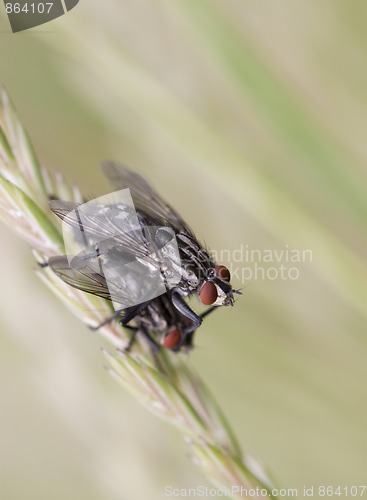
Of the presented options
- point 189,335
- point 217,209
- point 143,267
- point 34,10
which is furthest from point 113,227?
point 34,10

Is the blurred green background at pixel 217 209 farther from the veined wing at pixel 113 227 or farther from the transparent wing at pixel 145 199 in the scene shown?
the veined wing at pixel 113 227

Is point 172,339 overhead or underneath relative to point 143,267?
underneath

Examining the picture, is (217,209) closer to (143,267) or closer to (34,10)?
(143,267)

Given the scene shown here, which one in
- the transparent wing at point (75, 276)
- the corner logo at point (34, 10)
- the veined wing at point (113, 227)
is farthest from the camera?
the corner logo at point (34, 10)

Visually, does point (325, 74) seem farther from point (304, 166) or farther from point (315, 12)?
point (304, 166)

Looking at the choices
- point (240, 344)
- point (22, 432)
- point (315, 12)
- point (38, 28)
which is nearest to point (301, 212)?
point (240, 344)

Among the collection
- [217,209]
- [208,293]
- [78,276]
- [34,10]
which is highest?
[34,10]

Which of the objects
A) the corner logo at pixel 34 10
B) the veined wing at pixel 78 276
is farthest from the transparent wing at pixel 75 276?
the corner logo at pixel 34 10
